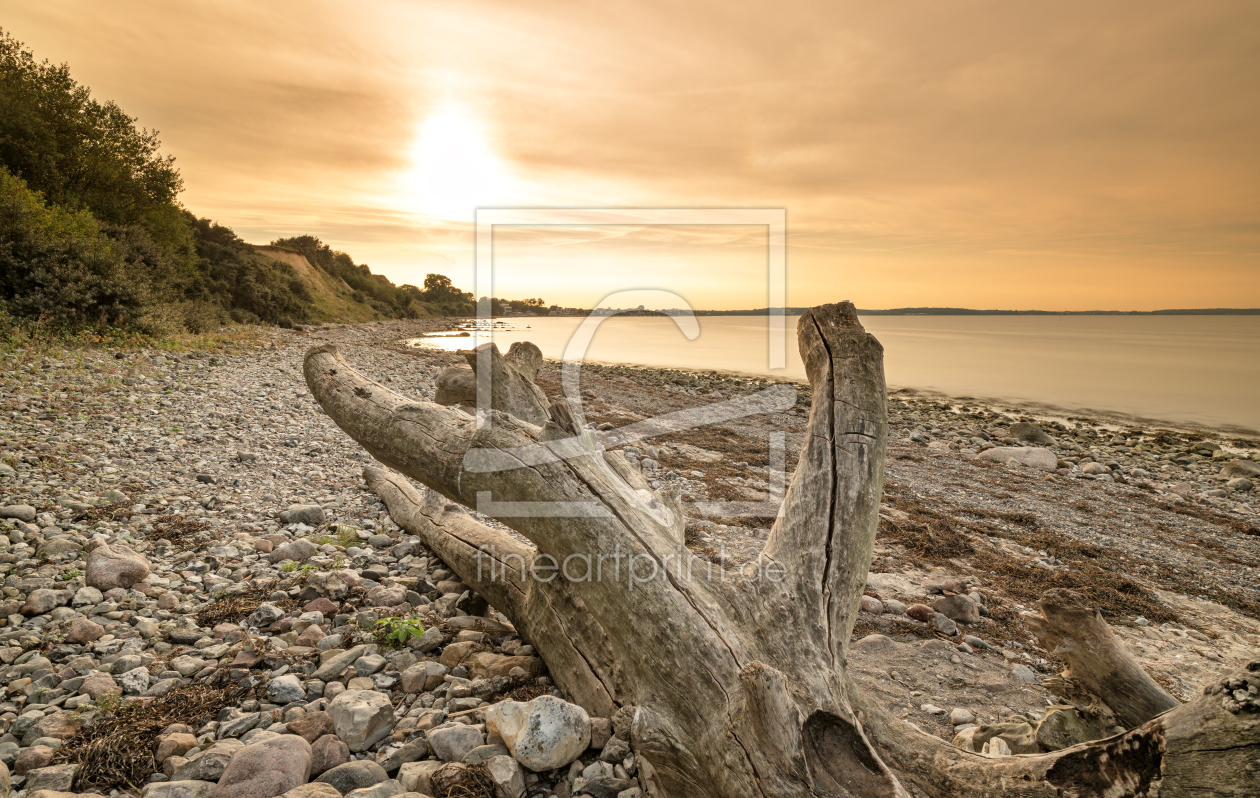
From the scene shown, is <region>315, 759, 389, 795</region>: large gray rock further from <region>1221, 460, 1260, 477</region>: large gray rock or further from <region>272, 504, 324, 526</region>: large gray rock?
<region>1221, 460, 1260, 477</region>: large gray rock

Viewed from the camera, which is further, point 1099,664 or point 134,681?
point 134,681

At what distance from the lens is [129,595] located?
3.94 metres

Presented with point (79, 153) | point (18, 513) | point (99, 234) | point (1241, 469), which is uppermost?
point (79, 153)

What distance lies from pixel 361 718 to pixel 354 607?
1500 mm

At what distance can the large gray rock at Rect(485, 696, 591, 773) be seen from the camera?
8.50ft

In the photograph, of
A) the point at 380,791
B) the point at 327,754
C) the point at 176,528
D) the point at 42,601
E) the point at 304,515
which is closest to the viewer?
the point at 380,791

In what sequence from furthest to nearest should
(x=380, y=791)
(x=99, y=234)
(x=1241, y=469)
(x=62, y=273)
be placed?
(x=99, y=234) < (x=62, y=273) < (x=1241, y=469) < (x=380, y=791)

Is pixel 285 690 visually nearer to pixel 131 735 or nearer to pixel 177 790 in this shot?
pixel 131 735

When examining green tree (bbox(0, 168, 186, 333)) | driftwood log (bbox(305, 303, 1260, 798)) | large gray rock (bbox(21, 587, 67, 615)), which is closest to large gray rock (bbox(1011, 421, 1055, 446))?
driftwood log (bbox(305, 303, 1260, 798))

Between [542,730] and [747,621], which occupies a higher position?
[747,621]

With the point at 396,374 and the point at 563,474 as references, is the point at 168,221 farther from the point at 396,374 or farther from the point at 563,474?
the point at 563,474

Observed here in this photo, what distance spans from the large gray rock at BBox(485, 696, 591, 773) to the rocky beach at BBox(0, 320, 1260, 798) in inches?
0.4

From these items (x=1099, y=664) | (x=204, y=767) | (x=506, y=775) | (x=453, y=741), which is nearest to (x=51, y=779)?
(x=204, y=767)

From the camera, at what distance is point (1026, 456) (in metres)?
12.0
